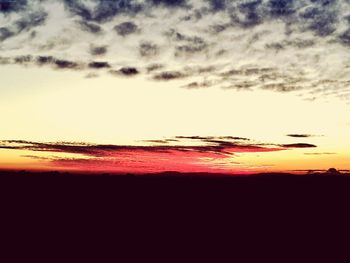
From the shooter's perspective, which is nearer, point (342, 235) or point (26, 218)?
point (342, 235)

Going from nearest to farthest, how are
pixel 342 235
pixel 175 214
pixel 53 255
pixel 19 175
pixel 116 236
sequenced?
pixel 53 255, pixel 116 236, pixel 342 235, pixel 175 214, pixel 19 175

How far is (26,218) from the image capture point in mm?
25438

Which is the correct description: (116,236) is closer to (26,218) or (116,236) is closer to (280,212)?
(26,218)

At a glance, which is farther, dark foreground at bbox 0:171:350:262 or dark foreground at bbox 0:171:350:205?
dark foreground at bbox 0:171:350:205

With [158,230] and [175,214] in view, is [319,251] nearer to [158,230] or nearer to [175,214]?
[158,230]

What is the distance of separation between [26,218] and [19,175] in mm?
50314

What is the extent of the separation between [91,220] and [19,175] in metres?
51.3

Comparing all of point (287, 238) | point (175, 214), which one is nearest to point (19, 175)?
point (175, 214)

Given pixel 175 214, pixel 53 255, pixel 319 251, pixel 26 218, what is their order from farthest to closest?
pixel 175 214 → pixel 26 218 → pixel 319 251 → pixel 53 255

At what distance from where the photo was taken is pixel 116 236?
21.2 m

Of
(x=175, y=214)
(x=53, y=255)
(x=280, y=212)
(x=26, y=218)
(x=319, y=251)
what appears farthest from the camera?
(x=280, y=212)

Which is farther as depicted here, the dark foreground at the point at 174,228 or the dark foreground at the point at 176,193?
the dark foreground at the point at 176,193

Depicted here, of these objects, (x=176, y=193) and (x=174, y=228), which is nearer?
(x=174, y=228)

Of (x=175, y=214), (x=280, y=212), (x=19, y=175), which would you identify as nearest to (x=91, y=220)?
(x=175, y=214)
